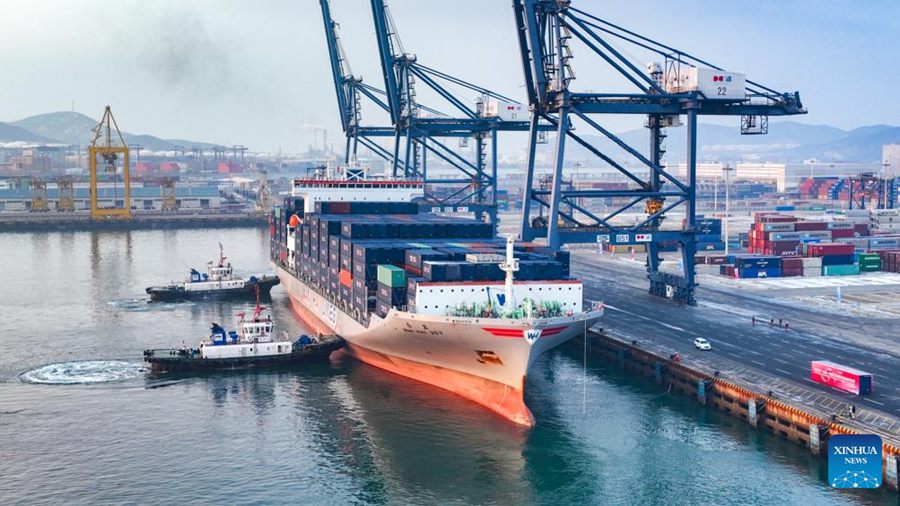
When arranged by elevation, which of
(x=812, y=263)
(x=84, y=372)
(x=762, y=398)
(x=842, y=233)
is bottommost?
(x=84, y=372)

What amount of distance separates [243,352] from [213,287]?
2909 centimetres

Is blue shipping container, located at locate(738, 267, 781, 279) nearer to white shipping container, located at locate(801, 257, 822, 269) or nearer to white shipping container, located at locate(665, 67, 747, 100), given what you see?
white shipping container, located at locate(801, 257, 822, 269)

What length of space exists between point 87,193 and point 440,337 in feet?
558

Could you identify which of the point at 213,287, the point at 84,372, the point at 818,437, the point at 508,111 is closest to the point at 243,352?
the point at 84,372

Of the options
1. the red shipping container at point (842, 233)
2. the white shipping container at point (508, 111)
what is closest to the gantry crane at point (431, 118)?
the white shipping container at point (508, 111)

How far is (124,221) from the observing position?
166 m

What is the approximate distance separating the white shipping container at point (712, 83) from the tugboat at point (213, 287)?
38.4 m

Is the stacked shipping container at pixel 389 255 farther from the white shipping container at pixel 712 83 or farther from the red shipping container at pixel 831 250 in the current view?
the red shipping container at pixel 831 250

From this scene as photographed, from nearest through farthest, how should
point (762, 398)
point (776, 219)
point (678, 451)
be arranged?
point (678, 451) → point (762, 398) → point (776, 219)

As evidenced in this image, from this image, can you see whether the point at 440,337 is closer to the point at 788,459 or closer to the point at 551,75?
the point at 788,459

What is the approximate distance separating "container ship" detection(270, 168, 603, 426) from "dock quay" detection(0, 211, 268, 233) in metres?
108

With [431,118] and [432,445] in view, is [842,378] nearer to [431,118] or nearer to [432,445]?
[432,445]

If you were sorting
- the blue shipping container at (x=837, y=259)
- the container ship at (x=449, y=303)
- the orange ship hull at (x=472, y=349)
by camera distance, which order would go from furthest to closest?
the blue shipping container at (x=837, y=259) → the container ship at (x=449, y=303) → the orange ship hull at (x=472, y=349)

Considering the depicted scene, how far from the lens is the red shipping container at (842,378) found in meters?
44.4
